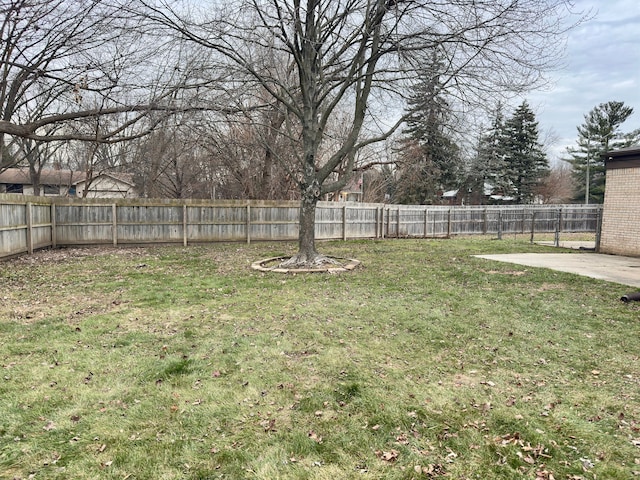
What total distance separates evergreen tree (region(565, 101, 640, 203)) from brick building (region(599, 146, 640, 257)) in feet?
→ 85.4

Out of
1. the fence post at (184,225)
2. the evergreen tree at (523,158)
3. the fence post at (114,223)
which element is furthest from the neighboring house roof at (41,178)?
the evergreen tree at (523,158)

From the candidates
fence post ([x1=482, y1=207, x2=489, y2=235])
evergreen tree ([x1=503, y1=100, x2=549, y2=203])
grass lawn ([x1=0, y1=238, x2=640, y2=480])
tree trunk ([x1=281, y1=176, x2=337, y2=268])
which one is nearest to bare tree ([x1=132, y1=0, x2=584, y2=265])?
tree trunk ([x1=281, y1=176, x2=337, y2=268])

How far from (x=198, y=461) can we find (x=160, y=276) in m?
5.92

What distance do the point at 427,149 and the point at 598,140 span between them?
19.2m

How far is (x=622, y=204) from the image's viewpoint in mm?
10742

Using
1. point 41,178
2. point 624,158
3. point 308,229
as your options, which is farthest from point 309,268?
point 41,178

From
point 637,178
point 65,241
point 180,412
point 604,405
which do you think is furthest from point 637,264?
point 65,241

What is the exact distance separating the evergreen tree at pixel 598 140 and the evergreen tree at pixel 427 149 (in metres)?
12.6

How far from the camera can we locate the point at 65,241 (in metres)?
11.6

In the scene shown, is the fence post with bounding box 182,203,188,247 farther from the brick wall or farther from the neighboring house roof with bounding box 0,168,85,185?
the neighboring house roof with bounding box 0,168,85,185

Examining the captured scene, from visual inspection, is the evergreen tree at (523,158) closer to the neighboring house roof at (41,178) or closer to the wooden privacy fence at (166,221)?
the wooden privacy fence at (166,221)

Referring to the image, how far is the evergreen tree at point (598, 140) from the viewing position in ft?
107

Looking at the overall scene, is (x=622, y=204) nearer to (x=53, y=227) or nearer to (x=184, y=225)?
(x=184, y=225)

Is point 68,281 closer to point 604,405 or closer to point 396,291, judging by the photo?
point 396,291
